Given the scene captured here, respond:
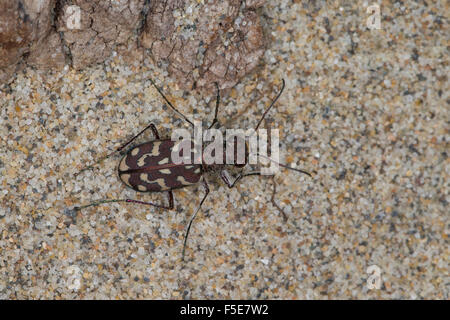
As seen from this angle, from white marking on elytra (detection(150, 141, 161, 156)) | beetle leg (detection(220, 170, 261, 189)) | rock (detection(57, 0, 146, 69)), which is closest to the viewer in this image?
rock (detection(57, 0, 146, 69))

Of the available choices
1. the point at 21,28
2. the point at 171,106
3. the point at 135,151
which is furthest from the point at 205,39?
the point at 21,28

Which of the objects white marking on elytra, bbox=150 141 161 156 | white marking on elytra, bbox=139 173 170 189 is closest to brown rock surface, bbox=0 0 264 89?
white marking on elytra, bbox=150 141 161 156

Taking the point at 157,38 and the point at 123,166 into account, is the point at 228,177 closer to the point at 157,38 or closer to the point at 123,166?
the point at 123,166

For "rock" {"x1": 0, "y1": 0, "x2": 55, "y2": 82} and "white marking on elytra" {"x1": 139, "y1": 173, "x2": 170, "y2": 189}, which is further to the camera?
"white marking on elytra" {"x1": 139, "y1": 173, "x2": 170, "y2": 189}

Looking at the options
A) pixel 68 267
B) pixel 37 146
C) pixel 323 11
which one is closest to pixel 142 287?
pixel 68 267

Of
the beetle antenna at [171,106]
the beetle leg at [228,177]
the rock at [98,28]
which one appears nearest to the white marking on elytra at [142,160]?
the beetle antenna at [171,106]

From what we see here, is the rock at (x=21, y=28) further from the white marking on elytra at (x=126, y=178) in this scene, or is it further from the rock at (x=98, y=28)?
the white marking on elytra at (x=126, y=178)

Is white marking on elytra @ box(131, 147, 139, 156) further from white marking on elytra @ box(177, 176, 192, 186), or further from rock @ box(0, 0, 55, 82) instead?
rock @ box(0, 0, 55, 82)

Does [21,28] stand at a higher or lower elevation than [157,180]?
higher

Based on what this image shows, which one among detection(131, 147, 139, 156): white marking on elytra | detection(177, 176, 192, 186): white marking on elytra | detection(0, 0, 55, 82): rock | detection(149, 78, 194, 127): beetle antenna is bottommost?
detection(177, 176, 192, 186): white marking on elytra

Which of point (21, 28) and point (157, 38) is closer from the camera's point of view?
point (21, 28)
